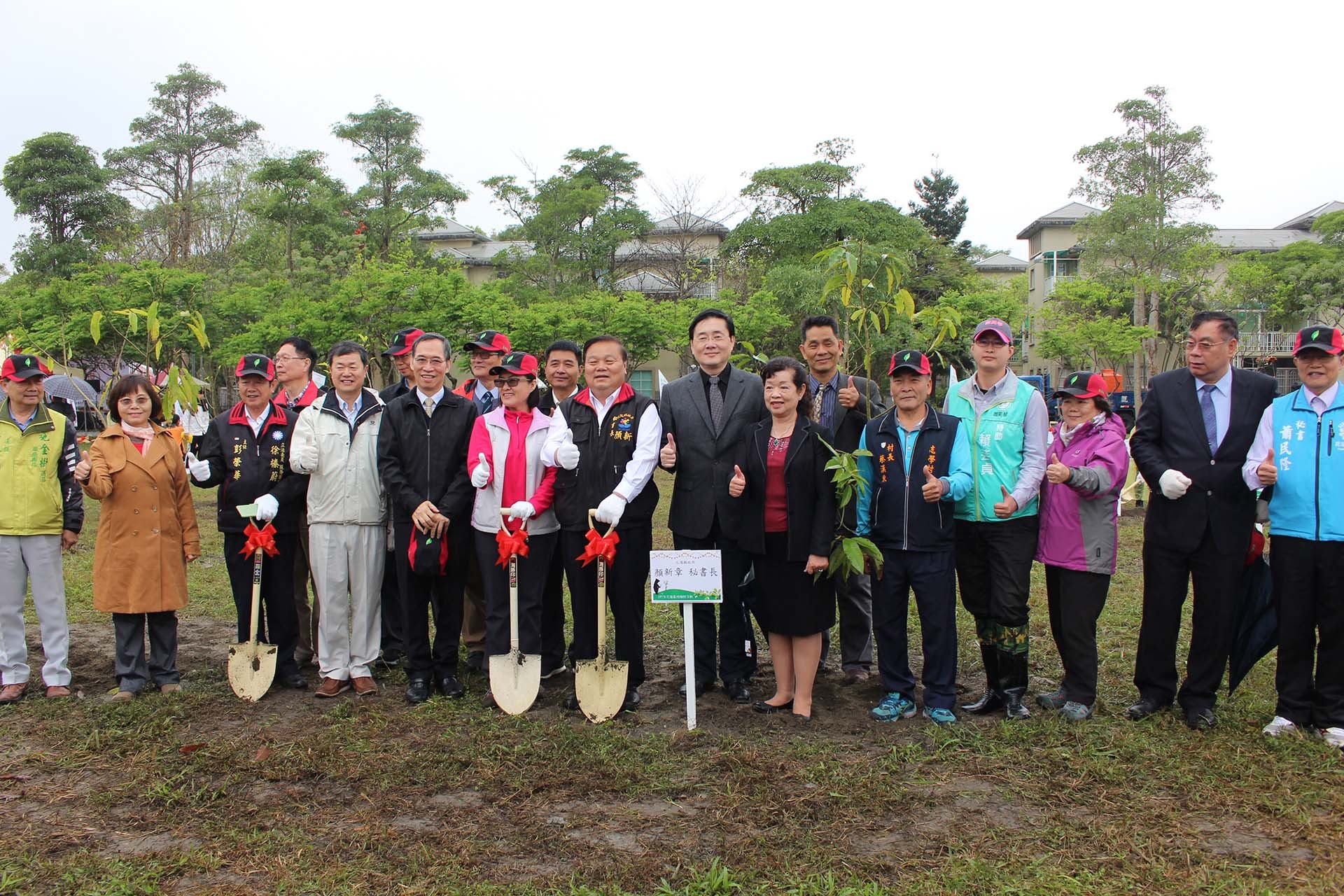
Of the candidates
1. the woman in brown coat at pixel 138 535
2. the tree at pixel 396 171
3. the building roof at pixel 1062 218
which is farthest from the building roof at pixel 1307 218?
the woman in brown coat at pixel 138 535

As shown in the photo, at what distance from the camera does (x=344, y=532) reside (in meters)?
5.22

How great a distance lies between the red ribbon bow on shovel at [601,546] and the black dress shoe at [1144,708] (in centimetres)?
294

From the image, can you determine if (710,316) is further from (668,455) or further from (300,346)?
(300,346)

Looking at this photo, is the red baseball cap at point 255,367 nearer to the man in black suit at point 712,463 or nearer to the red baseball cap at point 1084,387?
the man in black suit at point 712,463

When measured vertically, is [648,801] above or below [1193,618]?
below

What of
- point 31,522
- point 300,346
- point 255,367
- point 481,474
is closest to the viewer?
point 481,474

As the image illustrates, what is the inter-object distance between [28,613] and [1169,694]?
851cm

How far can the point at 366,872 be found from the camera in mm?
3186

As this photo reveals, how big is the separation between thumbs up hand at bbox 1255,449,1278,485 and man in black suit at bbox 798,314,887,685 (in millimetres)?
2036

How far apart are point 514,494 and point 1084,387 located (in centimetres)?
334

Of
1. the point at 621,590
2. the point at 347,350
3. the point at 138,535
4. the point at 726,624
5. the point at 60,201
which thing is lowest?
the point at 726,624

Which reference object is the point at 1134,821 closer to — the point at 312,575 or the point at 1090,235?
the point at 312,575

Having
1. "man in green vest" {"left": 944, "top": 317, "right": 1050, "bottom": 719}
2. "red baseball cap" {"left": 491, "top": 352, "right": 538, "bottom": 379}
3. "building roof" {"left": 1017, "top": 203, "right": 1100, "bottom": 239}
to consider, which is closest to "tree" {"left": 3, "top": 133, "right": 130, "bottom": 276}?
"red baseball cap" {"left": 491, "top": 352, "right": 538, "bottom": 379}

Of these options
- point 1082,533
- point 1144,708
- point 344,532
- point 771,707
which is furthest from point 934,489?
point 344,532
